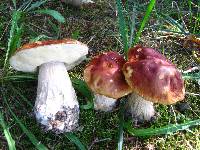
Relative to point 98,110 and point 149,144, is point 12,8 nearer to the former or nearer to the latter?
point 98,110

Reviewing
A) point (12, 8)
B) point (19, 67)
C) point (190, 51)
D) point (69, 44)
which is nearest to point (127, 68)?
point (69, 44)

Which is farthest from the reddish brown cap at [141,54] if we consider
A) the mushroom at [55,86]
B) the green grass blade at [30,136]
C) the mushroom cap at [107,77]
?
the green grass blade at [30,136]

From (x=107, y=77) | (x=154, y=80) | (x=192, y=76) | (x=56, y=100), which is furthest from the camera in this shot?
(x=192, y=76)

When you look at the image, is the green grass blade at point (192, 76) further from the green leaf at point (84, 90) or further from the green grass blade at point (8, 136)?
the green grass blade at point (8, 136)

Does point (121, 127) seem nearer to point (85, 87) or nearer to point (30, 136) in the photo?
point (85, 87)

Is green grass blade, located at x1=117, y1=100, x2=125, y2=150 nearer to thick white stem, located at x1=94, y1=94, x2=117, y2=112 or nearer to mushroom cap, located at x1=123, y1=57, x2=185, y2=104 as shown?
thick white stem, located at x1=94, y1=94, x2=117, y2=112

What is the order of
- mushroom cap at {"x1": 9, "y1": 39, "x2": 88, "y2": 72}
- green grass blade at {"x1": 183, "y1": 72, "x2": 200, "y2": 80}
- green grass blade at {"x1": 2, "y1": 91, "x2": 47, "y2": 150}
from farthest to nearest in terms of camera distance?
green grass blade at {"x1": 183, "y1": 72, "x2": 200, "y2": 80} → green grass blade at {"x1": 2, "y1": 91, "x2": 47, "y2": 150} → mushroom cap at {"x1": 9, "y1": 39, "x2": 88, "y2": 72}

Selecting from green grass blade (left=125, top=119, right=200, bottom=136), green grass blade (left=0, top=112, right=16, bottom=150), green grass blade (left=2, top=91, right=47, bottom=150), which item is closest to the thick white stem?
green grass blade (left=125, top=119, right=200, bottom=136)

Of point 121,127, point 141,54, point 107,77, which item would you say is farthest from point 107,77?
point 121,127
